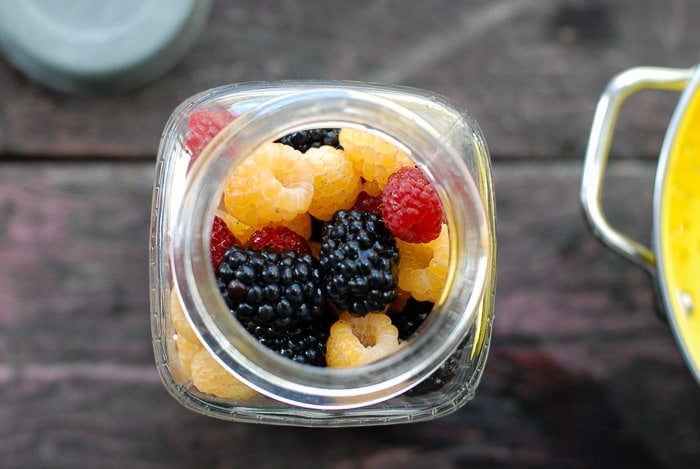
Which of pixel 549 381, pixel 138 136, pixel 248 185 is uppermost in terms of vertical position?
pixel 138 136

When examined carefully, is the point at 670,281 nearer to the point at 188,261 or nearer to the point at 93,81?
the point at 188,261

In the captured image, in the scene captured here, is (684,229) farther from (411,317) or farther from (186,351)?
(186,351)

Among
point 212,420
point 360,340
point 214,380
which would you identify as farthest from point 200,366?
point 212,420

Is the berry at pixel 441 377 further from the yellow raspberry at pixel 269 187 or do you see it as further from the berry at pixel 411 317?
the yellow raspberry at pixel 269 187

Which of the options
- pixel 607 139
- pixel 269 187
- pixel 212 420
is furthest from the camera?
pixel 212 420

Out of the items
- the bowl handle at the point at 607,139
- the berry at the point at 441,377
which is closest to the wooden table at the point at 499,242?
the bowl handle at the point at 607,139

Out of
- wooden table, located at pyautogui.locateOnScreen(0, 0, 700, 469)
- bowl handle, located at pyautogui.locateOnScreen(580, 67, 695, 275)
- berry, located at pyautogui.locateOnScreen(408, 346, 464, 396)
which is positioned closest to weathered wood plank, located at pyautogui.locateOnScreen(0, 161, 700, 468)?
wooden table, located at pyautogui.locateOnScreen(0, 0, 700, 469)

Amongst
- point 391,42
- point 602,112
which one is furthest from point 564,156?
point 391,42
